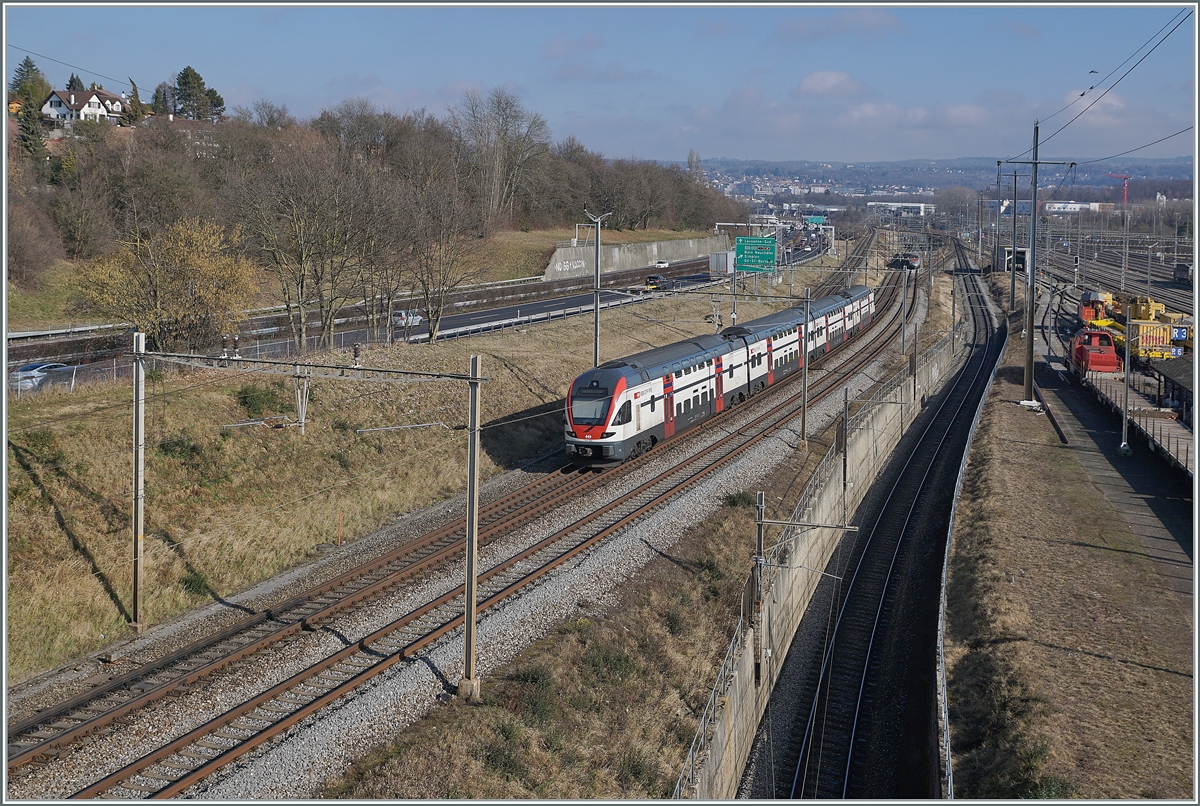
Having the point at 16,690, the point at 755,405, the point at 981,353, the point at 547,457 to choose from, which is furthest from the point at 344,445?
the point at 981,353

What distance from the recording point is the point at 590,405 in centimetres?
2950

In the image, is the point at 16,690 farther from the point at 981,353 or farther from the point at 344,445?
the point at 981,353

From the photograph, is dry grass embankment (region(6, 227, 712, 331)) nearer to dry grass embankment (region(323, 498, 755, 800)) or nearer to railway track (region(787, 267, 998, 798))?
railway track (region(787, 267, 998, 798))

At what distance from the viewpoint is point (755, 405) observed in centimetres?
4247

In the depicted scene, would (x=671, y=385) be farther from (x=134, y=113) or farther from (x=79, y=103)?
(x=79, y=103)

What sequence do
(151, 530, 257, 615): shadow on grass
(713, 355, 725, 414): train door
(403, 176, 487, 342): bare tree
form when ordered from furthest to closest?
(403, 176, 487, 342): bare tree
(713, 355, 725, 414): train door
(151, 530, 257, 615): shadow on grass

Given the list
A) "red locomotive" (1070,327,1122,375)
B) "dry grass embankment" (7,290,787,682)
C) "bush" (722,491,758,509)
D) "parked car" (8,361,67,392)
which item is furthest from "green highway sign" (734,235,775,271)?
"parked car" (8,361,67,392)

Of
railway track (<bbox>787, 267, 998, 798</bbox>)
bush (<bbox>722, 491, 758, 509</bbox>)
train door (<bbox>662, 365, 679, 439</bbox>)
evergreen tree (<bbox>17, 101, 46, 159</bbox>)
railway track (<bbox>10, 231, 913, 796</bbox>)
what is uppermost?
evergreen tree (<bbox>17, 101, 46, 159</bbox>)

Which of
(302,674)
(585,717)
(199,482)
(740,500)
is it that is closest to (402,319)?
(199,482)

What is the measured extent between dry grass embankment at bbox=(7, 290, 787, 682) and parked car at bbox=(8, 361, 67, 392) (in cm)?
144

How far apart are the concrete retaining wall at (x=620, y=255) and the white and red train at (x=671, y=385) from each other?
2388cm

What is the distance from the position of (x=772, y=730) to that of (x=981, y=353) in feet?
185

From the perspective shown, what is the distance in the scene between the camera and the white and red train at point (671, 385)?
97.0 ft

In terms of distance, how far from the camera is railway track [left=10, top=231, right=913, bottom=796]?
14219 mm
